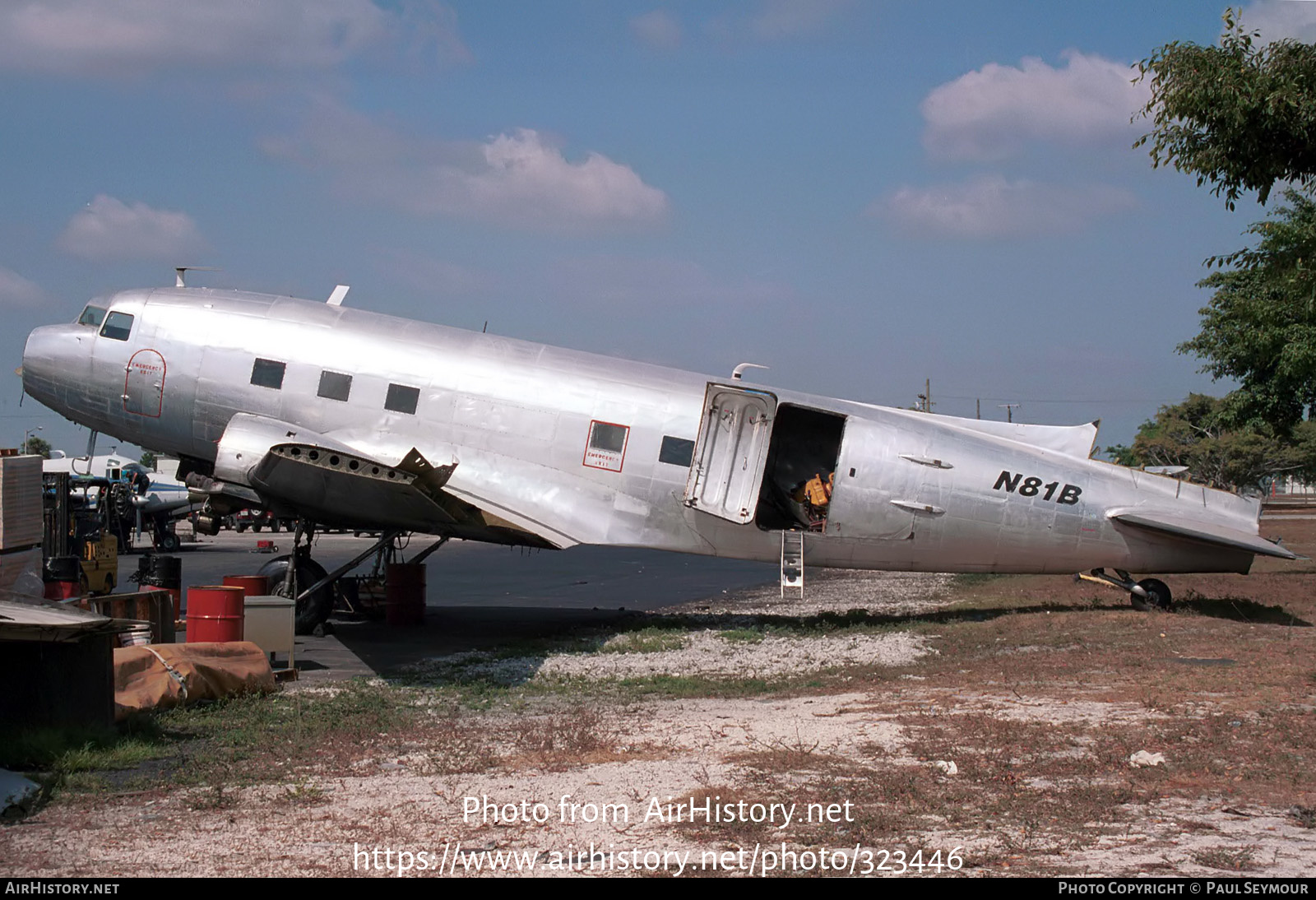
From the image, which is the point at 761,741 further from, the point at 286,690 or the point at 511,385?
the point at 511,385

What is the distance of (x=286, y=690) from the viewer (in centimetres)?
1136

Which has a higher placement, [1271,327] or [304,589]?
[1271,327]

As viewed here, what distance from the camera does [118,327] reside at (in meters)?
15.7

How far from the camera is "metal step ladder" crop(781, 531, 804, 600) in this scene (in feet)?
51.3

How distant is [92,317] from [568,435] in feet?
24.5

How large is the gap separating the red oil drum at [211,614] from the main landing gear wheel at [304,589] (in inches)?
154

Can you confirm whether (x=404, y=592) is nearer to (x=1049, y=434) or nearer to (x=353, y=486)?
(x=353, y=486)

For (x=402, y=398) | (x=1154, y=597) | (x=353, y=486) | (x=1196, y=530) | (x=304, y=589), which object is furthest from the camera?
(x=1154, y=597)

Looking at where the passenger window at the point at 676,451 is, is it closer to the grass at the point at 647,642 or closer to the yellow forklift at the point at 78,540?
the grass at the point at 647,642

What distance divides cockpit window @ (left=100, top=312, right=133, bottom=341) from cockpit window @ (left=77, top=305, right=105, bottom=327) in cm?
17

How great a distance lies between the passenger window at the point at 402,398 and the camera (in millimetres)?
15133

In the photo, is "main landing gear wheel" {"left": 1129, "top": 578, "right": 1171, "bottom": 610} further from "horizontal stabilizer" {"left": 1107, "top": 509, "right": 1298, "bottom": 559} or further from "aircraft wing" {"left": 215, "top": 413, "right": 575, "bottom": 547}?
"aircraft wing" {"left": 215, "top": 413, "right": 575, "bottom": 547}

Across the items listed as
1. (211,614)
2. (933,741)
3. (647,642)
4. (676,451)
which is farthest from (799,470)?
(933,741)

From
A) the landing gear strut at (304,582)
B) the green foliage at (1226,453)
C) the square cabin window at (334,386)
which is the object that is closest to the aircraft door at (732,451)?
the square cabin window at (334,386)
